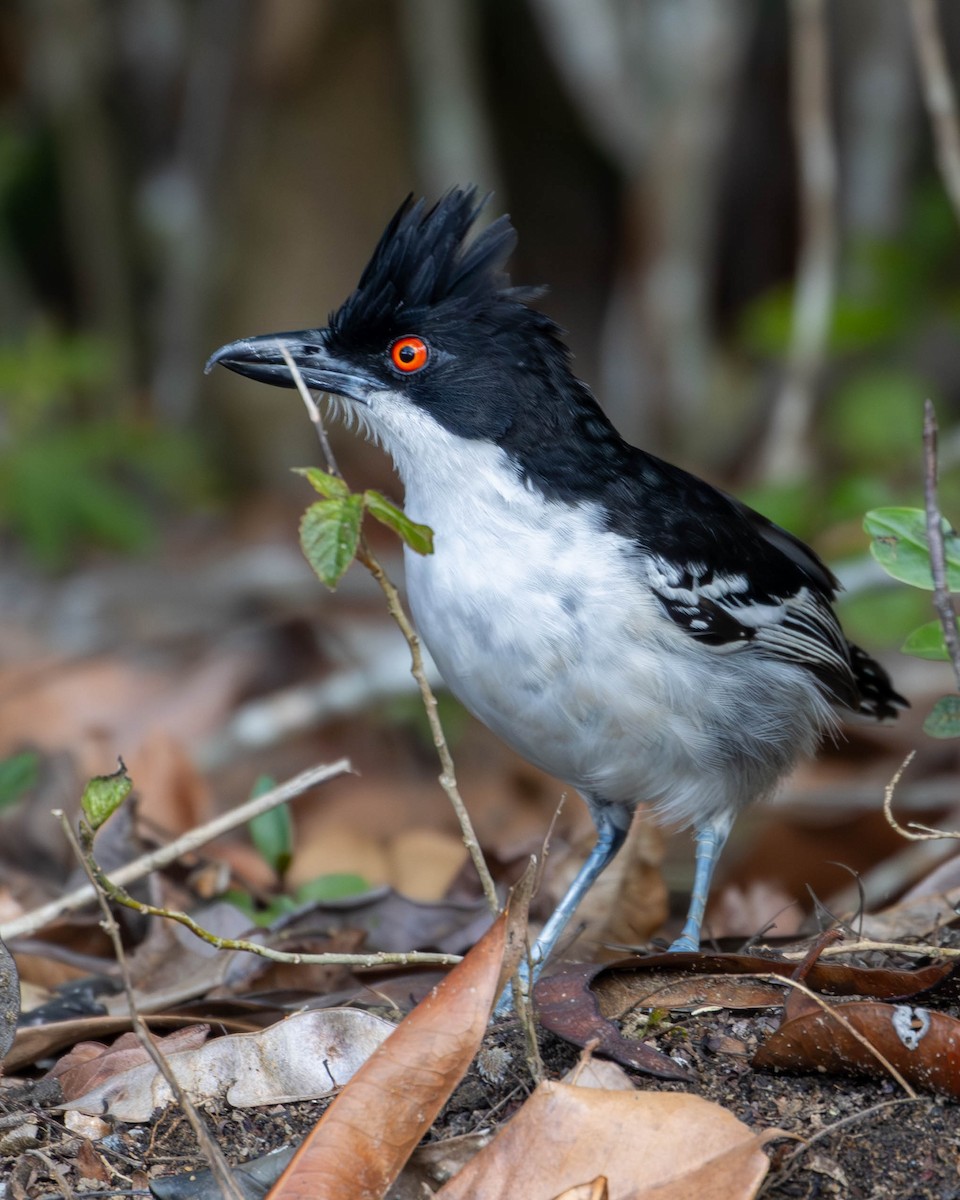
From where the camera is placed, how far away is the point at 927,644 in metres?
3.28

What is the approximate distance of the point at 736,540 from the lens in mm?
4305

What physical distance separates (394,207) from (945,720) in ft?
24.9

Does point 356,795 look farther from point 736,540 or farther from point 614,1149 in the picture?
point 614,1149

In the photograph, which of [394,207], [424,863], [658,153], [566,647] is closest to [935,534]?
[566,647]

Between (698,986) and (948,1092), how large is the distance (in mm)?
621

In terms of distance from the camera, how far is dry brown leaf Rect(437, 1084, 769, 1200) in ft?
7.80

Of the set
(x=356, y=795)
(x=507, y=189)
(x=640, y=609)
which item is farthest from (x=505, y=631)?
(x=507, y=189)

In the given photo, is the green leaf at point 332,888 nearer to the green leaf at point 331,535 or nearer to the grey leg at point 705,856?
the grey leg at point 705,856

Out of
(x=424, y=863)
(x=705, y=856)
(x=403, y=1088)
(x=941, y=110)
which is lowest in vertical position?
(x=424, y=863)

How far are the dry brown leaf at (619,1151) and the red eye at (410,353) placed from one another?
2.24 m

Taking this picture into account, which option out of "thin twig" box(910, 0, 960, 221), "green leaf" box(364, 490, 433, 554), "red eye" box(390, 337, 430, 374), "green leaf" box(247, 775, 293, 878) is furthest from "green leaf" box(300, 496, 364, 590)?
"thin twig" box(910, 0, 960, 221)

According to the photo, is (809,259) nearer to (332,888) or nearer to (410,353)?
(410,353)

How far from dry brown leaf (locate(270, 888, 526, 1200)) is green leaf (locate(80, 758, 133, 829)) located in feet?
2.30

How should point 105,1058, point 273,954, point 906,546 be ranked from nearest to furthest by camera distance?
point 273,954 → point 105,1058 → point 906,546
